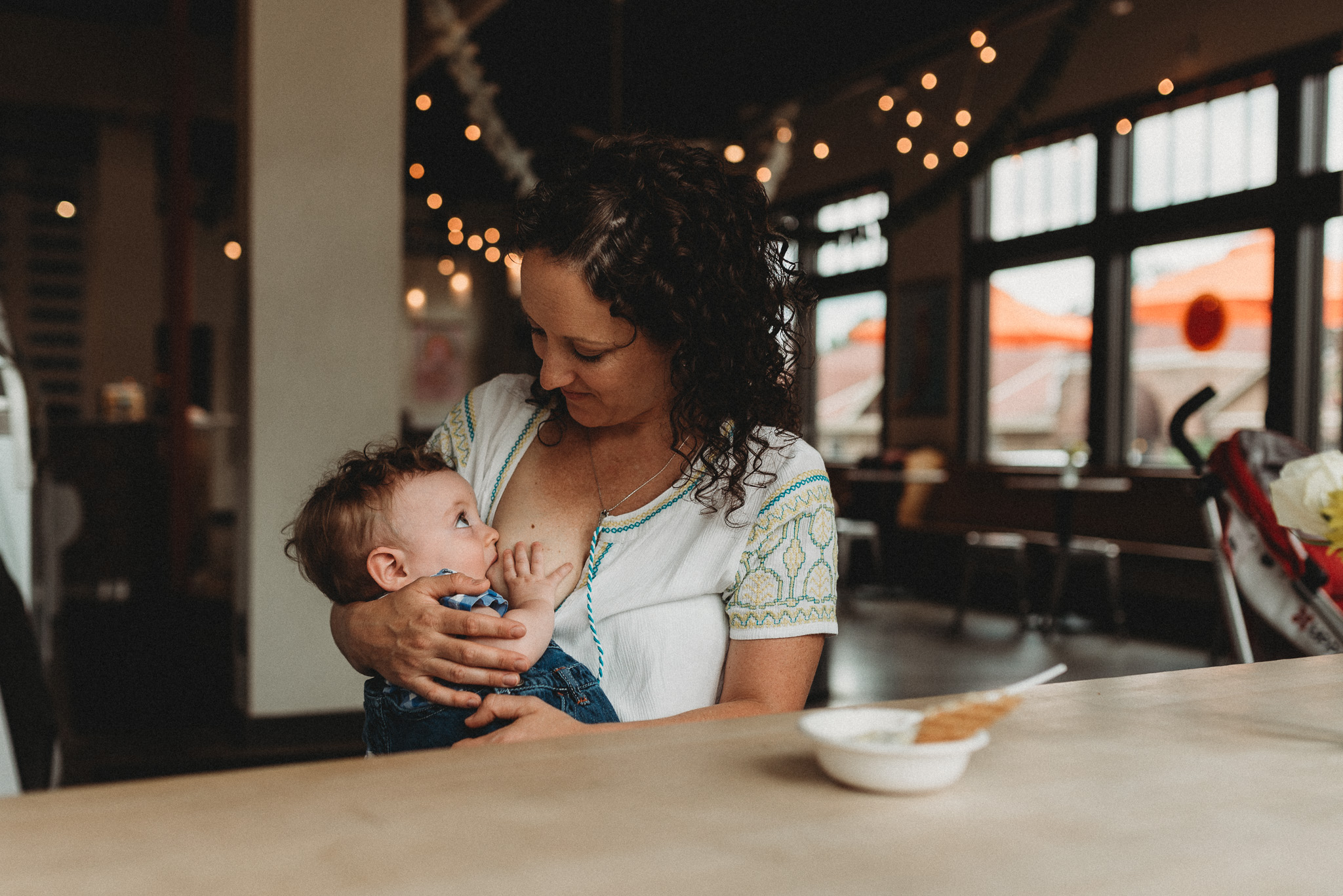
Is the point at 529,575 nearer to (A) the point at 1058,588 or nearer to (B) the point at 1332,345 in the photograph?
(A) the point at 1058,588

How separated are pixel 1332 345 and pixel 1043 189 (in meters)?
2.62

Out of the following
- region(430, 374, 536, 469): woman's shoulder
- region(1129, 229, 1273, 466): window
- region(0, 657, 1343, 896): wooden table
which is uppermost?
region(1129, 229, 1273, 466): window

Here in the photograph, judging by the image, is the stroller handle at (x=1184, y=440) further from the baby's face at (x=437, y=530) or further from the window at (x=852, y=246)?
the window at (x=852, y=246)

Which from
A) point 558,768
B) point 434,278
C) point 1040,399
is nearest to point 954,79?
point 1040,399

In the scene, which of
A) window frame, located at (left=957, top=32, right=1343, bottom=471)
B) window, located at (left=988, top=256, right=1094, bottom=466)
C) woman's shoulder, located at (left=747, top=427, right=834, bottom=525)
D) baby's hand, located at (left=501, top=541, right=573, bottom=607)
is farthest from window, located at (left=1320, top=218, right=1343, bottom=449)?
baby's hand, located at (left=501, top=541, right=573, bottom=607)

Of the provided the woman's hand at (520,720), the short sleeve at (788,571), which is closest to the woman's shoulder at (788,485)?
the short sleeve at (788,571)

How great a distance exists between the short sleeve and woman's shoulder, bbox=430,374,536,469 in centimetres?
44

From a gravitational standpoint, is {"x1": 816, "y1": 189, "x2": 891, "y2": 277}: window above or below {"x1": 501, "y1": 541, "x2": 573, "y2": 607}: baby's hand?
above

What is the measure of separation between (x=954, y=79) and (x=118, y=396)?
7158mm

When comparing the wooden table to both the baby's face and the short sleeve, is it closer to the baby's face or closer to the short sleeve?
the short sleeve

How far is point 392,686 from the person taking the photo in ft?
4.74

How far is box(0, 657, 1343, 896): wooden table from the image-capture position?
0.70 m

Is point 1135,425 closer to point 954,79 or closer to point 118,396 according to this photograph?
point 954,79

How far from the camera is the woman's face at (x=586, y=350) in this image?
4.58 feet
